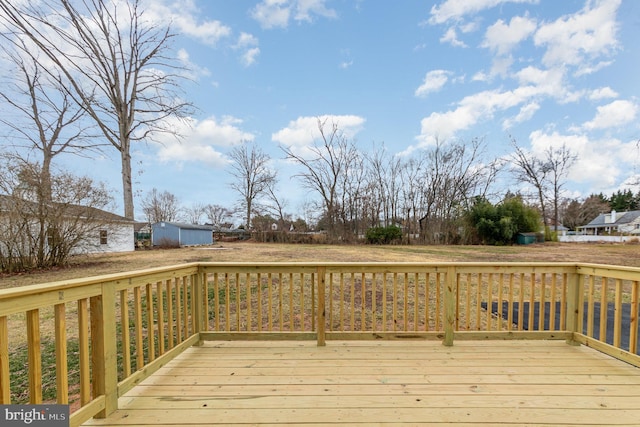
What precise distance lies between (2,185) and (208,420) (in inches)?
423

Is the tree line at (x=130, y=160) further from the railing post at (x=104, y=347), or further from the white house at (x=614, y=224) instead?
the white house at (x=614, y=224)

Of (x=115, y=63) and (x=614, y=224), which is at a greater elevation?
(x=115, y=63)

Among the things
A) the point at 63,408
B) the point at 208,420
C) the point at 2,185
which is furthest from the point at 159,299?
the point at 2,185

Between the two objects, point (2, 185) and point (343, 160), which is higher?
point (343, 160)

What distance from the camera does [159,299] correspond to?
2.22 meters

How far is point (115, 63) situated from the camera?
1397 cm

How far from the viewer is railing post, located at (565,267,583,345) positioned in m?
2.78

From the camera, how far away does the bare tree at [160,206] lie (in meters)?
29.5

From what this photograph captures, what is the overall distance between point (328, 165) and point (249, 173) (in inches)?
354

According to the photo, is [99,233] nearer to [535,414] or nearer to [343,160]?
[535,414]

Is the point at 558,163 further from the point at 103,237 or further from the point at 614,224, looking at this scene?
the point at 103,237

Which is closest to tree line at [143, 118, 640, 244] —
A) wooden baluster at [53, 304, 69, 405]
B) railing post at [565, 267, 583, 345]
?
railing post at [565, 267, 583, 345]

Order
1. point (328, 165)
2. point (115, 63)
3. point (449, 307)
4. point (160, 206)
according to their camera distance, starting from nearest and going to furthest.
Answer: point (449, 307), point (115, 63), point (328, 165), point (160, 206)

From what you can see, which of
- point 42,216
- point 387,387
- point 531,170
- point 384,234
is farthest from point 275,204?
point 387,387
